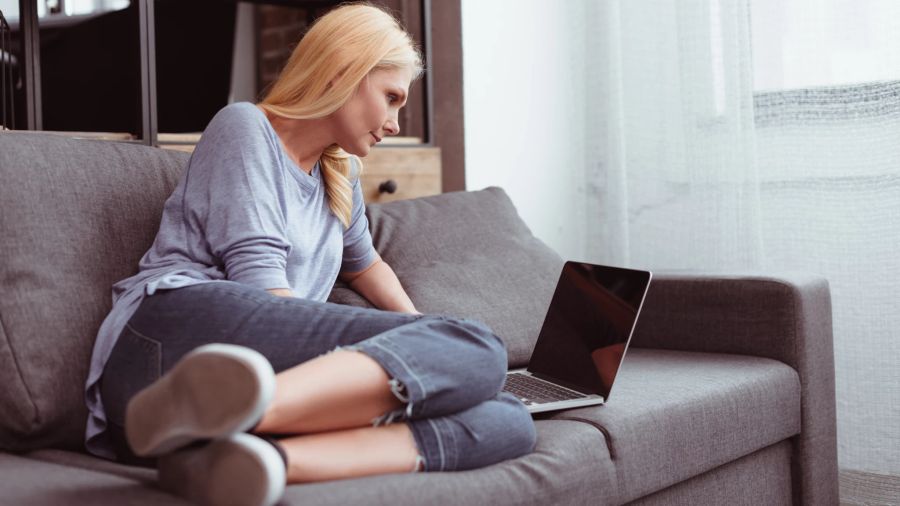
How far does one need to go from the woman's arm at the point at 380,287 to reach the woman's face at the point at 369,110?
0.26 meters

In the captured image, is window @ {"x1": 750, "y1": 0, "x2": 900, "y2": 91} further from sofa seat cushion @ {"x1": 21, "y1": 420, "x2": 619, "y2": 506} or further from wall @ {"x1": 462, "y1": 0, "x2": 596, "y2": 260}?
sofa seat cushion @ {"x1": 21, "y1": 420, "x2": 619, "y2": 506}

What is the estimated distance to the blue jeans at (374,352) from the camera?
1.14 m

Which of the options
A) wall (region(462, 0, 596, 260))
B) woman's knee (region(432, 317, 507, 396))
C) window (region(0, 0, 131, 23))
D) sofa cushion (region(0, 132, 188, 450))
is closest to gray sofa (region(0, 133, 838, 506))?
sofa cushion (region(0, 132, 188, 450))

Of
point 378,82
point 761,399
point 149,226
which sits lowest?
point 761,399

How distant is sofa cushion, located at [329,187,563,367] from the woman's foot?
76 cm

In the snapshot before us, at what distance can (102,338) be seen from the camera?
1.30 meters

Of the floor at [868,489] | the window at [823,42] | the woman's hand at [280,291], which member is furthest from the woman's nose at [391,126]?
the floor at [868,489]

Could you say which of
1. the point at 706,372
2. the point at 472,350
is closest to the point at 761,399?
the point at 706,372

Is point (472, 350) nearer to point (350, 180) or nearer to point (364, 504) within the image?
point (364, 504)

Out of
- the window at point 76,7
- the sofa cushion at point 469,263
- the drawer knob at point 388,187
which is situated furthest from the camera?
the window at point 76,7

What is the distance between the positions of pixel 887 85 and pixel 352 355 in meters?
1.72

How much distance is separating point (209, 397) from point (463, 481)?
1.12ft

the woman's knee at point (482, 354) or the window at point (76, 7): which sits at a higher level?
the window at point (76, 7)

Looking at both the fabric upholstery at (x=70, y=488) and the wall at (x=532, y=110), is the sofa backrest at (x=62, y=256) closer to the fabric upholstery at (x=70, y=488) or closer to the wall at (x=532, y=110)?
the fabric upholstery at (x=70, y=488)
